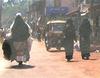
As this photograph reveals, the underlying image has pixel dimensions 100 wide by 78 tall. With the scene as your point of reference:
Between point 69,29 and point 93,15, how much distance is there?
17.7 meters

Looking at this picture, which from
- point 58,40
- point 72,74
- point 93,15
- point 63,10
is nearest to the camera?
point 72,74

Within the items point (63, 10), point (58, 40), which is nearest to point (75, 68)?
point (58, 40)

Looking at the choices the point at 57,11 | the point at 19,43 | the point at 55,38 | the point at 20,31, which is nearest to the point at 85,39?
the point at 20,31

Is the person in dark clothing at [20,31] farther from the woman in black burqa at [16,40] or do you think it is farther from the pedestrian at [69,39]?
the pedestrian at [69,39]

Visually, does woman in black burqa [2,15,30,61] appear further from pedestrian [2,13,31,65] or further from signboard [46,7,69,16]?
signboard [46,7,69,16]

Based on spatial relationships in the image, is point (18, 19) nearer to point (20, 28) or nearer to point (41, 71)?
point (20, 28)

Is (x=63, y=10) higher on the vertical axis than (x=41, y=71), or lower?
lower

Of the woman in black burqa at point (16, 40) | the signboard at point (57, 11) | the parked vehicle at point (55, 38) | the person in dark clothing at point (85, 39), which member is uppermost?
the woman in black burqa at point (16, 40)

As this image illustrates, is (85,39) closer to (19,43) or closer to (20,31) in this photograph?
(20,31)

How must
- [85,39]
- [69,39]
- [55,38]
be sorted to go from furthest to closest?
[55,38] → [85,39] → [69,39]

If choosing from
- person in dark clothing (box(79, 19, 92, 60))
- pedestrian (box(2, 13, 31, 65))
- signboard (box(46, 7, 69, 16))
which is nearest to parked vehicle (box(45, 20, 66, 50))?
person in dark clothing (box(79, 19, 92, 60))

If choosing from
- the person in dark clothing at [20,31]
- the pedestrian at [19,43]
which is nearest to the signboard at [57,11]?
the person in dark clothing at [20,31]

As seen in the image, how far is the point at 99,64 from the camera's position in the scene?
20453mm

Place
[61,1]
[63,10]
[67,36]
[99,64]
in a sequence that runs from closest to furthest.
→ [99,64], [67,36], [63,10], [61,1]
